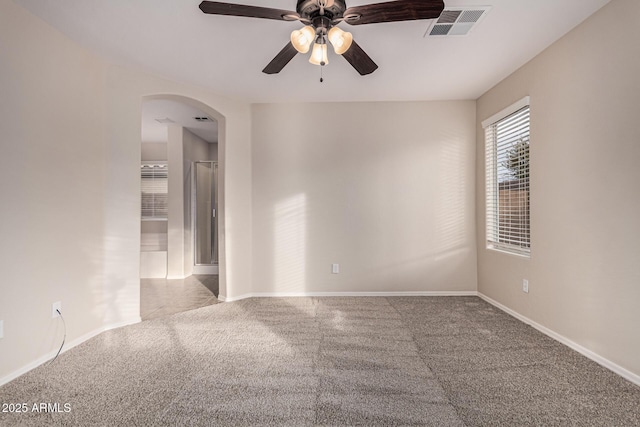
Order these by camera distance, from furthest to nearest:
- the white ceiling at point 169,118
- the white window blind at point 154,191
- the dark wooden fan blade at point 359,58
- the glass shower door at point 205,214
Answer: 1. the white window blind at point 154,191
2. the glass shower door at point 205,214
3. the white ceiling at point 169,118
4. the dark wooden fan blade at point 359,58

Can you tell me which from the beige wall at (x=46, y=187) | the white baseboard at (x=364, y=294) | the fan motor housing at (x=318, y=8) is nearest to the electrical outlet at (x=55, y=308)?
the beige wall at (x=46, y=187)

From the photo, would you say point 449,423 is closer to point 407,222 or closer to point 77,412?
point 77,412

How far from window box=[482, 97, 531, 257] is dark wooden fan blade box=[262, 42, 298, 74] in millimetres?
2348

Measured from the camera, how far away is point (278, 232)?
4133 mm

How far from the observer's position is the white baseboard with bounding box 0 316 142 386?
2109 millimetres

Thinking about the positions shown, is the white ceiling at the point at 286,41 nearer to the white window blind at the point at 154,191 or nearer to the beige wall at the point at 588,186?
the beige wall at the point at 588,186

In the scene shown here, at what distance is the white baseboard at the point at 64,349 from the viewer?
6.92 feet

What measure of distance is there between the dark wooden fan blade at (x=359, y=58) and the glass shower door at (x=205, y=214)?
4.17 meters

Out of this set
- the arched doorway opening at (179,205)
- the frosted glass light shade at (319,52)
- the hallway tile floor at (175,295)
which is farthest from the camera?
the arched doorway opening at (179,205)

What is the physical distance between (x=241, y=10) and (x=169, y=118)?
373 centimetres

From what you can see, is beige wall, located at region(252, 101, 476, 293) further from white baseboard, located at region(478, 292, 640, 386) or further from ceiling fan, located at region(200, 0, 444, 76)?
ceiling fan, located at region(200, 0, 444, 76)

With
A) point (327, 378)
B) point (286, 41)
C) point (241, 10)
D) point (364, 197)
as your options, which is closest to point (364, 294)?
point (364, 197)

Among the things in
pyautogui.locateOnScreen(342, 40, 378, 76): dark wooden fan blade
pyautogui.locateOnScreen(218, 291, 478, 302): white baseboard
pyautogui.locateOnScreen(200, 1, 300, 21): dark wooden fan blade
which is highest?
pyautogui.locateOnScreen(200, 1, 300, 21): dark wooden fan blade

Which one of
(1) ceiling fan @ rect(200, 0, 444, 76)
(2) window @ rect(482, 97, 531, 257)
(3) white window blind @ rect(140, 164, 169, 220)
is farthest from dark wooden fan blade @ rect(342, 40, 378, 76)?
(3) white window blind @ rect(140, 164, 169, 220)
